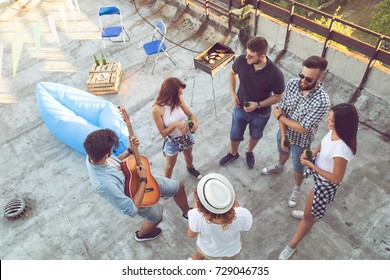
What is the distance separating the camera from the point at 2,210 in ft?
15.8

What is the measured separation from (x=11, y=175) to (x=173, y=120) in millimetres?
3225

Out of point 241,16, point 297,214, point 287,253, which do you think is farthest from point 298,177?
point 241,16

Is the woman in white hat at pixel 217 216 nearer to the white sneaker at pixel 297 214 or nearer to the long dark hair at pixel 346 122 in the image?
the long dark hair at pixel 346 122

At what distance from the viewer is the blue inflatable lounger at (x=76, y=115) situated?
504 centimetres

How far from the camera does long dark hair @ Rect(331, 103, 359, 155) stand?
2.80m

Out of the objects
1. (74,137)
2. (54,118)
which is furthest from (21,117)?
(74,137)

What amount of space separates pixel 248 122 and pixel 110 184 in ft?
7.28

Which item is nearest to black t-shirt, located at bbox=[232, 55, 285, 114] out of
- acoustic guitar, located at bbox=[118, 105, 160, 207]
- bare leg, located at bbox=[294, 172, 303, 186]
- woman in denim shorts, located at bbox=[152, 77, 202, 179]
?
woman in denim shorts, located at bbox=[152, 77, 202, 179]

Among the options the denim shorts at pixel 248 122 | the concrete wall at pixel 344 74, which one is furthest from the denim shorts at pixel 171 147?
the concrete wall at pixel 344 74

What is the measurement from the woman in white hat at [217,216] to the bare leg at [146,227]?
1.27 m

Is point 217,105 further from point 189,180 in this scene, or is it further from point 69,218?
point 69,218

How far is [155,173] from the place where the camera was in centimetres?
512

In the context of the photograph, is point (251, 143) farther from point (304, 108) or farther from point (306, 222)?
point (306, 222)

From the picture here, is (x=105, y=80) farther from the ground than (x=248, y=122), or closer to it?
closer to it
